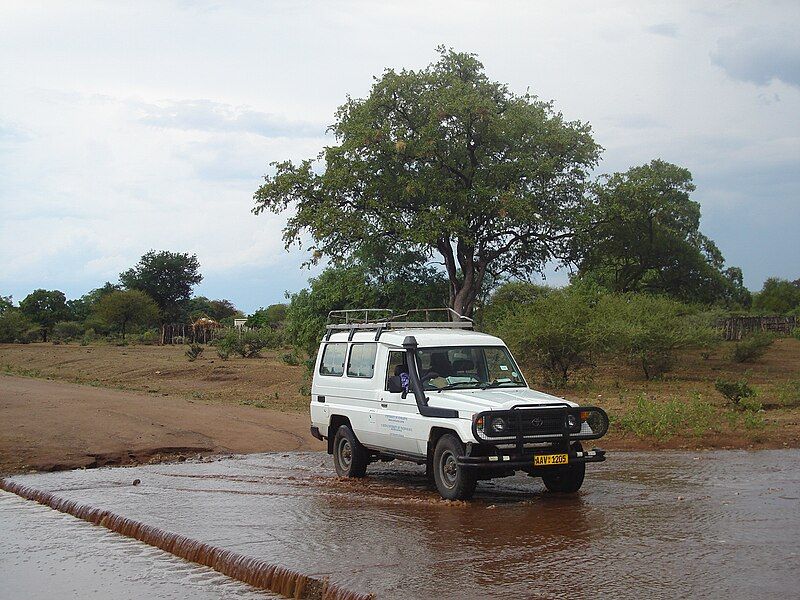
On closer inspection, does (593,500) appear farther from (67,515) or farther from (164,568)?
(67,515)

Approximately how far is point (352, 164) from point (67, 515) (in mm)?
22314

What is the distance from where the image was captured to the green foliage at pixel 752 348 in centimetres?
3534

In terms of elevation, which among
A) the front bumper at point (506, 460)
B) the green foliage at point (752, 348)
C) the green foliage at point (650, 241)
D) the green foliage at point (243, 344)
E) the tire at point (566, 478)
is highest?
Result: the green foliage at point (650, 241)

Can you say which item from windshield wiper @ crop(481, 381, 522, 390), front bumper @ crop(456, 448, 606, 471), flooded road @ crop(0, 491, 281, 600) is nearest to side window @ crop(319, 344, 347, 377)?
windshield wiper @ crop(481, 381, 522, 390)

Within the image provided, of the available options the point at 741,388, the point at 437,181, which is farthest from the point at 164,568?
the point at 437,181

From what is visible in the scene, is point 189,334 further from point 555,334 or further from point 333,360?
point 333,360

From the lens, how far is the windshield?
12023 millimetres

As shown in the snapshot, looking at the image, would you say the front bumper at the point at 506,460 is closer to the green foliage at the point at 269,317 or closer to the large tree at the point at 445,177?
the large tree at the point at 445,177

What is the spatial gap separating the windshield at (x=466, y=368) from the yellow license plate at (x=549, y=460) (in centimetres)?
157

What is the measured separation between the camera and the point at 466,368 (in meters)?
12.3

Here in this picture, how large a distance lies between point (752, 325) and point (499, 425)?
131ft

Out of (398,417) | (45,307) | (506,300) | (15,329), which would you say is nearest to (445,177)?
(506,300)

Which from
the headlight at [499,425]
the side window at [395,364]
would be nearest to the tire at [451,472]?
the headlight at [499,425]

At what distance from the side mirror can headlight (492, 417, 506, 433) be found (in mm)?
1799
